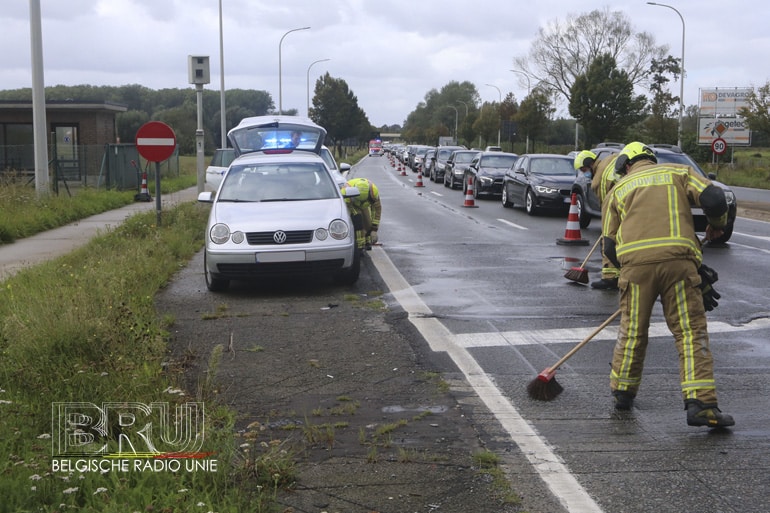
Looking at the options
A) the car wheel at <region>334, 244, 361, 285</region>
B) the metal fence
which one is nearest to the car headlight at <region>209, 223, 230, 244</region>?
the car wheel at <region>334, 244, 361, 285</region>

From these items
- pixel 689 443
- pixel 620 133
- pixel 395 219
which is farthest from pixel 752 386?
pixel 620 133

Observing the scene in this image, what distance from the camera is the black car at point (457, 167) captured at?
34.1m

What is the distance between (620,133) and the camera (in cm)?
5519

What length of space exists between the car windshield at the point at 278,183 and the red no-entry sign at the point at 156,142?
129 inches

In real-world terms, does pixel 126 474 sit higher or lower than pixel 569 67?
lower

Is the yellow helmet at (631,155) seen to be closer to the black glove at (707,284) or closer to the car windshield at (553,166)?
the black glove at (707,284)

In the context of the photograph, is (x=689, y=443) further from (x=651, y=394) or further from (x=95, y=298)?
(x=95, y=298)

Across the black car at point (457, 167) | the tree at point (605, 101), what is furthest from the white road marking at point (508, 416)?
the tree at point (605, 101)

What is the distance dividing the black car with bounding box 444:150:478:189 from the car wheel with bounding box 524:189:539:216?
11719 mm

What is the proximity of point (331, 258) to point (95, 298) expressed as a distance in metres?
2.99

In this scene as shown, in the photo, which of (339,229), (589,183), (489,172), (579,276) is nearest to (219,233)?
(339,229)

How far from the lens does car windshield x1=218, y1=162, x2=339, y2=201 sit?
10992 mm

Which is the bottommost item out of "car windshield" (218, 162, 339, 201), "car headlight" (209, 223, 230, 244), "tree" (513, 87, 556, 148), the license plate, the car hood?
the license plate

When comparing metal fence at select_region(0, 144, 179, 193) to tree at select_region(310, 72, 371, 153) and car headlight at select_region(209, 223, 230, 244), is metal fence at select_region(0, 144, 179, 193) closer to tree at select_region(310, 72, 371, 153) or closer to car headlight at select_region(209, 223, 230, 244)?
car headlight at select_region(209, 223, 230, 244)
